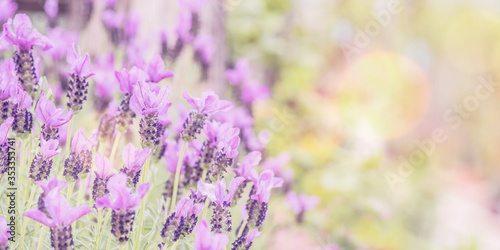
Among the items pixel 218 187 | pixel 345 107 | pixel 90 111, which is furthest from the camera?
pixel 345 107

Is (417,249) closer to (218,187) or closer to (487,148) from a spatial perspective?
(218,187)

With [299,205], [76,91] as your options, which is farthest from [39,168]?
[299,205]

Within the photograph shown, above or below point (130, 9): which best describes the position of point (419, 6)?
above

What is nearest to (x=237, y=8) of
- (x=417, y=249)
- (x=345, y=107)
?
(x=345, y=107)

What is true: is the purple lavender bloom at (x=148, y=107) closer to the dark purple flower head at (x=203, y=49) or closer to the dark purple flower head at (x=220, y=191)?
the dark purple flower head at (x=220, y=191)

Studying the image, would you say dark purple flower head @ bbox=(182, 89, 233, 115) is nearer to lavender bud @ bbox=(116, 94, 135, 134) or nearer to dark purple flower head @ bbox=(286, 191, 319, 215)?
lavender bud @ bbox=(116, 94, 135, 134)

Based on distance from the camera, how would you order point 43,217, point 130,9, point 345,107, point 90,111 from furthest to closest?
point 345,107, point 130,9, point 90,111, point 43,217

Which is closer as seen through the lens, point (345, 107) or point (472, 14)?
point (345, 107)
